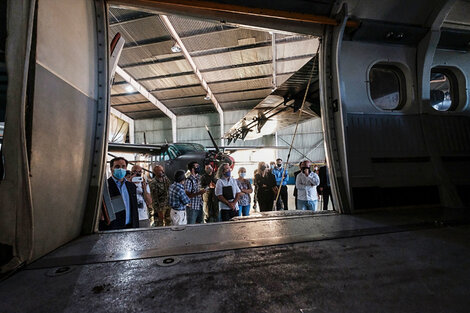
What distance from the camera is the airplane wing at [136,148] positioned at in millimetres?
8637

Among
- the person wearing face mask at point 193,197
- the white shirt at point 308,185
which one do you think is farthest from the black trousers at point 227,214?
the white shirt at point 308,185

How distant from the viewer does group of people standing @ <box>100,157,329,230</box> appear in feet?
11.1

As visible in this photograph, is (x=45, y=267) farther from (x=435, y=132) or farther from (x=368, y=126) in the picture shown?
(x=435, y=132)

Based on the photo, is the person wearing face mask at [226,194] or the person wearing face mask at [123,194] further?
the person wearing face mask at [226,194]

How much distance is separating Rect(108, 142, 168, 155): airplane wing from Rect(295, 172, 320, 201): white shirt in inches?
245

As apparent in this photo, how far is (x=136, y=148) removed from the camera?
30.3 feet

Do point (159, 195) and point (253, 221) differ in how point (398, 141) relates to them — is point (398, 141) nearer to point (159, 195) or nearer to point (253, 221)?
point (253, 221)

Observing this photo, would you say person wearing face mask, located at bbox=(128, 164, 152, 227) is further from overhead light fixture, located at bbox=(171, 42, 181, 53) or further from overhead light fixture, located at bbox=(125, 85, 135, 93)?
overhead light fixture, located at bbox=(125, 85, 135, 93)

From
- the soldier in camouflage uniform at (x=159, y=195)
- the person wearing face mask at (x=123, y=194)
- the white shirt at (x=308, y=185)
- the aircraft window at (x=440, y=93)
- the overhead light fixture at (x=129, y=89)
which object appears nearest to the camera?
the person wearing face mask at (x=123, y=194)

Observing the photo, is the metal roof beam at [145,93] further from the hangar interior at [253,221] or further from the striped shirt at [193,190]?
the hangar interior at [253,221]

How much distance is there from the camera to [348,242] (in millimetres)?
1702

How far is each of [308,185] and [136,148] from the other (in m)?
7.73

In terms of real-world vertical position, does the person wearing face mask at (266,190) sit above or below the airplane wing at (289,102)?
below

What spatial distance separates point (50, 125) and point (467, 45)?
215 inches
